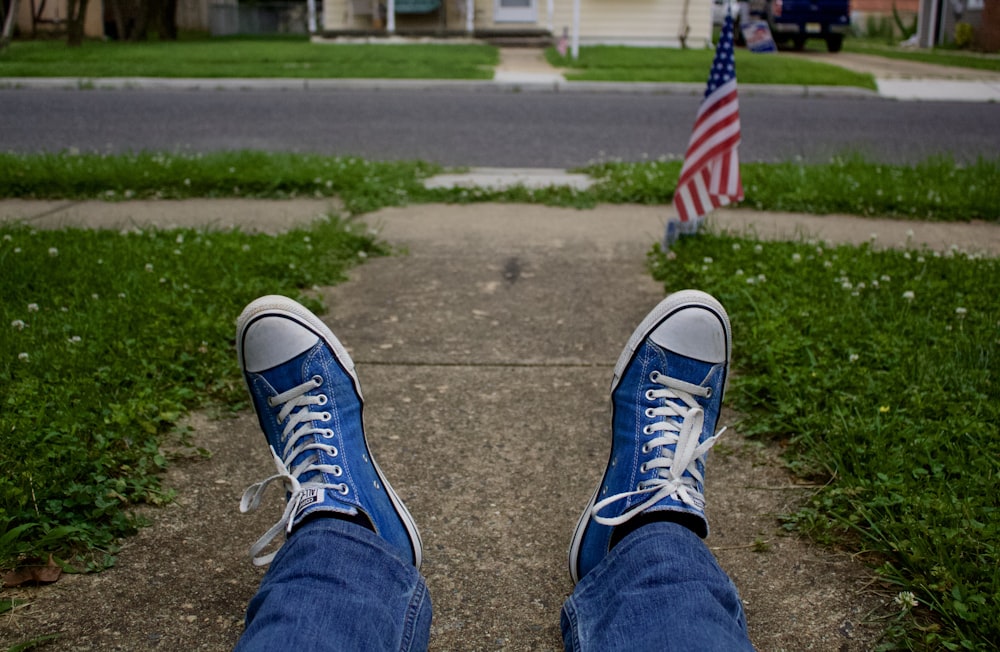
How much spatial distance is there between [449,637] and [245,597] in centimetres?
46

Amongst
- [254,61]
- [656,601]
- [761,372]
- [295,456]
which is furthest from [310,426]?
[254,61]

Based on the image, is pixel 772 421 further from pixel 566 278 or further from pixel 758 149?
pixel 758 149

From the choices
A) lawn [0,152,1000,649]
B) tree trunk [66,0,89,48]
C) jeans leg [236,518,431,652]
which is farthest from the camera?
tree trunk [66,0,89,48]

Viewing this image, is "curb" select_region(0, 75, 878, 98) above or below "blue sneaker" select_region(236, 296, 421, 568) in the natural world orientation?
above

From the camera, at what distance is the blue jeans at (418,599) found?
153 centimetres

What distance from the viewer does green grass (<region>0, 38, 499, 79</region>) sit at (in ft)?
39.9

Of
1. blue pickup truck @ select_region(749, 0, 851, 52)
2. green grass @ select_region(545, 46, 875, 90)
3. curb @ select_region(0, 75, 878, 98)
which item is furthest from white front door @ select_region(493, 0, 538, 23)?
curb @ select_region(0, 75, 878, 98)

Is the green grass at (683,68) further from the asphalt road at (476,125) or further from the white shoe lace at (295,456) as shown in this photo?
the white shoe lace at (295,456)

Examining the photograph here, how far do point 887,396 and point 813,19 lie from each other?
2049 centimetres

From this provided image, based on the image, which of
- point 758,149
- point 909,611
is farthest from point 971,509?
point 758,149

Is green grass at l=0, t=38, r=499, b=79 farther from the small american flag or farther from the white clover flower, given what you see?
the white clover flower

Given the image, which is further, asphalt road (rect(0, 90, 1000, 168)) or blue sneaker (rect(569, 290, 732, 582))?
asphalt road (rect(0, 90, 1000, 168))

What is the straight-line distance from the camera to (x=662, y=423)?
2154mm

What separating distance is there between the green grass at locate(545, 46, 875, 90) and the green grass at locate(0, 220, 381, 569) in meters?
8.54
